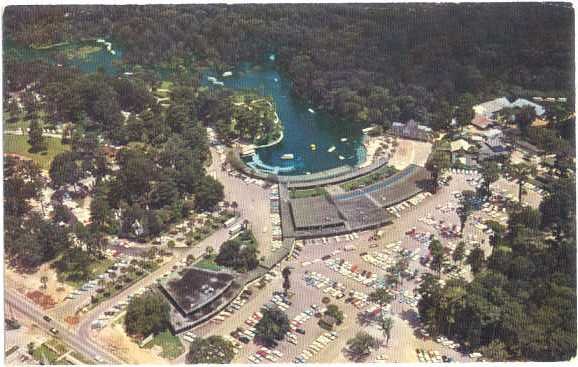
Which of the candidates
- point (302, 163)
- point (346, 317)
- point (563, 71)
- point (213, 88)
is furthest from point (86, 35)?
point (346, 317)

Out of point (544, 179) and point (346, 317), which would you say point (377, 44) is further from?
point (346, 317)

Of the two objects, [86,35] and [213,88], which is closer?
[213,88]

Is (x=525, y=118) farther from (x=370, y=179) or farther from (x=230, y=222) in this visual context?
(x=230, y=222)

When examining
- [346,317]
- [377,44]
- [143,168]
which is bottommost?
[346,317]

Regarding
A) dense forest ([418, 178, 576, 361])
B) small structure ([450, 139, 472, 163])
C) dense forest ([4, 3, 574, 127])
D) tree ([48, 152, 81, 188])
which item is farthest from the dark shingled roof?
dense forest ([4, 3, 574, 127])

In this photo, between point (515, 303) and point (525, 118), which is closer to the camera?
point (515, 303)

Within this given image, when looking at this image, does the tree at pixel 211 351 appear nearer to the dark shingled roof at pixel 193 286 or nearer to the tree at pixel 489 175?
the dark shingled roof at pixel 193 286

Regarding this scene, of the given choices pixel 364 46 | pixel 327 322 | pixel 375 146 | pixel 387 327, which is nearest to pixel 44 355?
pixel 327 322
